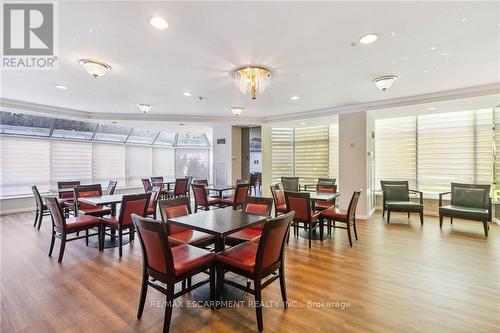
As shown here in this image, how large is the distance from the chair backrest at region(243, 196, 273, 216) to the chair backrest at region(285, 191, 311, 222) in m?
1.00

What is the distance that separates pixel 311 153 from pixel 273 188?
12.9ft

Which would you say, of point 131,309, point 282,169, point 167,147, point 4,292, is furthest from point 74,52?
point 167,147

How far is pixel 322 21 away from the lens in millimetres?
2400

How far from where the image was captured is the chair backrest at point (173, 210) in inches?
111

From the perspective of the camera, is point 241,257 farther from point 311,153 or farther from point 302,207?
point 311,153

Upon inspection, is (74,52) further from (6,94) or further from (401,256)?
(401,256)

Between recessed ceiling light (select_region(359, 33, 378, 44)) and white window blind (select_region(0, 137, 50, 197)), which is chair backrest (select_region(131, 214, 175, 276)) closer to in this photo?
recessed ceiling light (select_region(359, 33, 378, 44))

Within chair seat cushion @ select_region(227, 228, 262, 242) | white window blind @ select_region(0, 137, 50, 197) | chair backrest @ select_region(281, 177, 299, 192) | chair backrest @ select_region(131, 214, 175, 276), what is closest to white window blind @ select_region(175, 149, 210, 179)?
white window blind @ select_region(0, 137, 50, 197)

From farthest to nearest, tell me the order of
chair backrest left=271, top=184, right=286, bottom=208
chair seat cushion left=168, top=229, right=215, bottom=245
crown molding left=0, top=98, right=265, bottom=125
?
1. crown molding left=0, top=98, right=265, bottom=125
2. chair backrest left=271, top=184, right=286, bottom=208
3. chair seat cushion left=168, top=229, right=215, bottom=245

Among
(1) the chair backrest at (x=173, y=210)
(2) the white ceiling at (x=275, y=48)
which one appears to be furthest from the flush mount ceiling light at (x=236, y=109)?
(1) the chair backrest at (x=173, y=210)

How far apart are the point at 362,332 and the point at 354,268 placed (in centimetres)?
129

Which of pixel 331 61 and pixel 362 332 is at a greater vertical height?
pixel 331 61

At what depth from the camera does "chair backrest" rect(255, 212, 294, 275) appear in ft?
6.53

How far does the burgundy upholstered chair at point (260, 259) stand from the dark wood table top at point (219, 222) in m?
0.26
